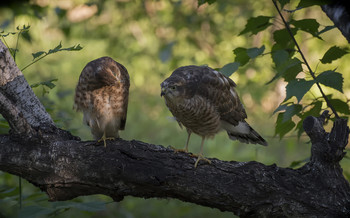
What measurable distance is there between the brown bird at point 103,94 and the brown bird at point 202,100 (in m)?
0.38

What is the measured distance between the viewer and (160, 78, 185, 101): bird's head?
10.4 ft

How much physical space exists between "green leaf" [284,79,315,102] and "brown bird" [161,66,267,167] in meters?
0.87

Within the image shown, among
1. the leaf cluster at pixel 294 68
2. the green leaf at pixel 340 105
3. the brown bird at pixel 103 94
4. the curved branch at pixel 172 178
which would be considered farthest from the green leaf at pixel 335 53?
the brown bird at pixel 103 94

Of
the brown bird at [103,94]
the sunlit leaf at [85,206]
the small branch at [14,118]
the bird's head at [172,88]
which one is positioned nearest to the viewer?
the sunlit leaf at [85,206]

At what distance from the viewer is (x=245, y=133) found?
3.75 meters

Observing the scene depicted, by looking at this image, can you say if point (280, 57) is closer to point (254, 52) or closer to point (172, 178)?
point (254, 52)

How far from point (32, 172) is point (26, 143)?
0.60 ft

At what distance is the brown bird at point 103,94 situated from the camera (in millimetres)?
3309

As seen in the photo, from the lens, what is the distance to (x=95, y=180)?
8.54 feet

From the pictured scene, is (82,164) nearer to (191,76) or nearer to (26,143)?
(26,143)

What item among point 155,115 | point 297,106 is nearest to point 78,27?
point 155,115

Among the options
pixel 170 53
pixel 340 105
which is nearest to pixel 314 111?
pixel 340 105

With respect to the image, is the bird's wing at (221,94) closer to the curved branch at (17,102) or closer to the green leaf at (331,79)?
the green leaf at (331,79)

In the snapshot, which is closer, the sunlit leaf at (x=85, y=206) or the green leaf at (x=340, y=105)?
the sunlit leaf at (x=85, y=206)
